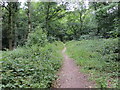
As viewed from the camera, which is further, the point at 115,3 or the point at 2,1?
the point at 2,1

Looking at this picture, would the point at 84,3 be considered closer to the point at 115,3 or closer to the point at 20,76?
the point at 115,3

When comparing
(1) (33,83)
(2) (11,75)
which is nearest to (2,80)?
(2) (11,75)

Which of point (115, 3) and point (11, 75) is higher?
point (115, 3)

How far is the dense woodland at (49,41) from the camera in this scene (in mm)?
3934

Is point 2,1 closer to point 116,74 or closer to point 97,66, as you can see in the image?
point 97,66

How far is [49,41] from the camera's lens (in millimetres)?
16266

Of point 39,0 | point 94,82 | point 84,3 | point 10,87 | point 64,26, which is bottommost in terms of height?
point 94,82

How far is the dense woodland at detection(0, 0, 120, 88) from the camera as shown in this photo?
393 cm

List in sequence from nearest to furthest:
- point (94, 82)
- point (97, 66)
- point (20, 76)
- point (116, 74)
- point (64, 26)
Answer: point (20, 76) < point (94, 82) < point (116, 74) < point (97, 66) < point (64, 26)

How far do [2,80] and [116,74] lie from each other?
4.66m

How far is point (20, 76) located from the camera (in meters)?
3.59

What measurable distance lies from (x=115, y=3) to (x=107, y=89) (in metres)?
4.81

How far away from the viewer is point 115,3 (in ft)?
18.6

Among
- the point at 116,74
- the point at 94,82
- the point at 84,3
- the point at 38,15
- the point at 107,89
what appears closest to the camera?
the point at 107,89
